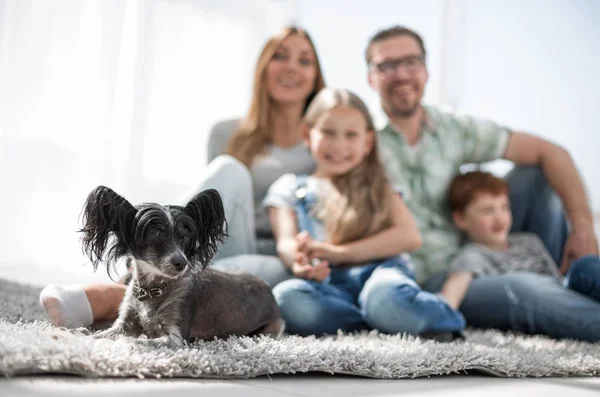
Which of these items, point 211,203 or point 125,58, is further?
point 125,58

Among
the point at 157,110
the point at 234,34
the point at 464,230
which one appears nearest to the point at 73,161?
the point at 157,110

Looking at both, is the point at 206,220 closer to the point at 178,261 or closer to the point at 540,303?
the point at 178,261

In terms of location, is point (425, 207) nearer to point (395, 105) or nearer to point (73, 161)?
point (395, 105)

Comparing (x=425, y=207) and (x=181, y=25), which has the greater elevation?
(x=181, y=25)

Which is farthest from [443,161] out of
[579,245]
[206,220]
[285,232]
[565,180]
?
[206,220]

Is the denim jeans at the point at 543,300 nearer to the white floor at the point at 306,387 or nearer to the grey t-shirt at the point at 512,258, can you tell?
the grey t-shirt at the point at 512,258

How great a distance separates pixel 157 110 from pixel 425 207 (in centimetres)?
192

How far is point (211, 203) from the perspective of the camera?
154 cm

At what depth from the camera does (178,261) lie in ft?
4.68

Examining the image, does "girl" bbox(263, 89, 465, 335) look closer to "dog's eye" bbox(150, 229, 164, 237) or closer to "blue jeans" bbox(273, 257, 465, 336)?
"blue jeans" bbox(273, 257, 465, 336)

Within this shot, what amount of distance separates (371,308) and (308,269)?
0.88 feet

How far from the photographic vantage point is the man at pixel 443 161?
297 centimetres

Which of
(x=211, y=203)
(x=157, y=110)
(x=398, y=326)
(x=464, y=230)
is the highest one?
(x=157, y=110)

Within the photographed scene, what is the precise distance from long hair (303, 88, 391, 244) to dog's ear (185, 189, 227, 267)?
3.11 ft
